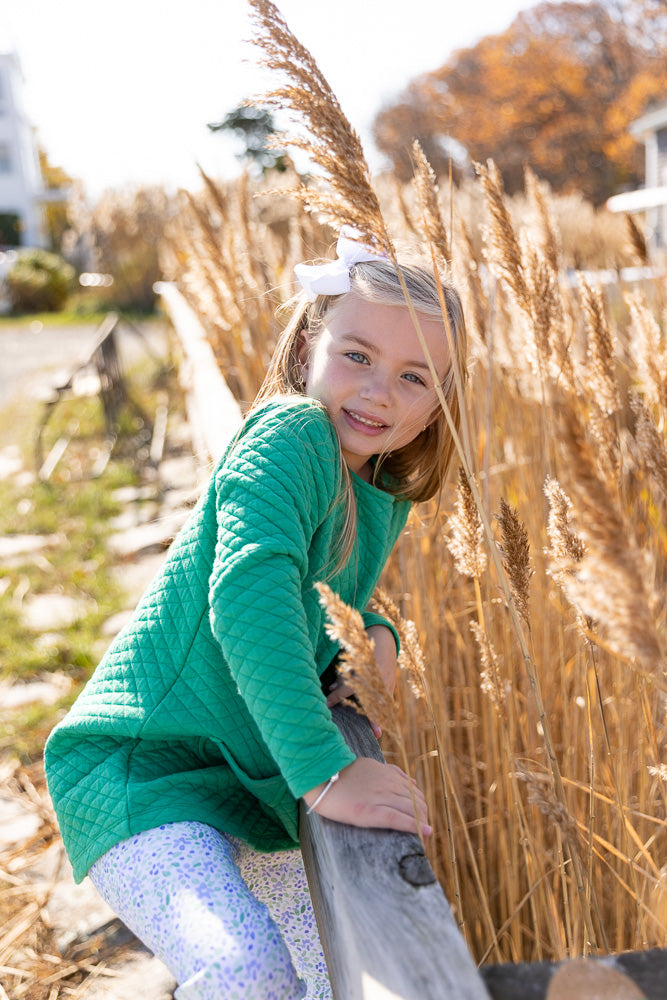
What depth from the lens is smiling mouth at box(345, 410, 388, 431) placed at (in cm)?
130

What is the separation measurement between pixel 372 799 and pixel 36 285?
62.4 feet

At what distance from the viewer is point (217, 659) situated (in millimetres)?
1249

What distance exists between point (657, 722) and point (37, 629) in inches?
97.3

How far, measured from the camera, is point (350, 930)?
75cm

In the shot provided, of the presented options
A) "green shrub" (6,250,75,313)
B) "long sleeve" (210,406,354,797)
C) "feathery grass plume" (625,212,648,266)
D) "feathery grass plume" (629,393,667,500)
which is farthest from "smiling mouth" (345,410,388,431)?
"green shrub" (6,250,75,313)

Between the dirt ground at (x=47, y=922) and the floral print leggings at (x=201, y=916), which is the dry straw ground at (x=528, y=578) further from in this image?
the dirt ground at (x=47, y=922)

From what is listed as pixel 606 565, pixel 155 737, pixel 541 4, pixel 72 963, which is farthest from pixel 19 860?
pixel 541 4

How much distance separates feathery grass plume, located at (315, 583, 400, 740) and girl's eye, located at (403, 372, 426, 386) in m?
0.57

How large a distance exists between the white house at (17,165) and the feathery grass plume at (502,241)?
3511 cm

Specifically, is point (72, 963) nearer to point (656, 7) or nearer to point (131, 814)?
point (131, 814)

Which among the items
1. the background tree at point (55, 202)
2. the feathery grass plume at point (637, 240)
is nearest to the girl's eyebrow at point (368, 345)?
the feathery grass plume at point (637, 240)

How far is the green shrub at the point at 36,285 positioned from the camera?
1828 cm

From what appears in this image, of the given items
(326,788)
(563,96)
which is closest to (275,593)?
(326,788)

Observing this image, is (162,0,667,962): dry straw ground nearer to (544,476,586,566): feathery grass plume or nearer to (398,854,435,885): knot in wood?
(544,476,586,566): feathery grass plume
